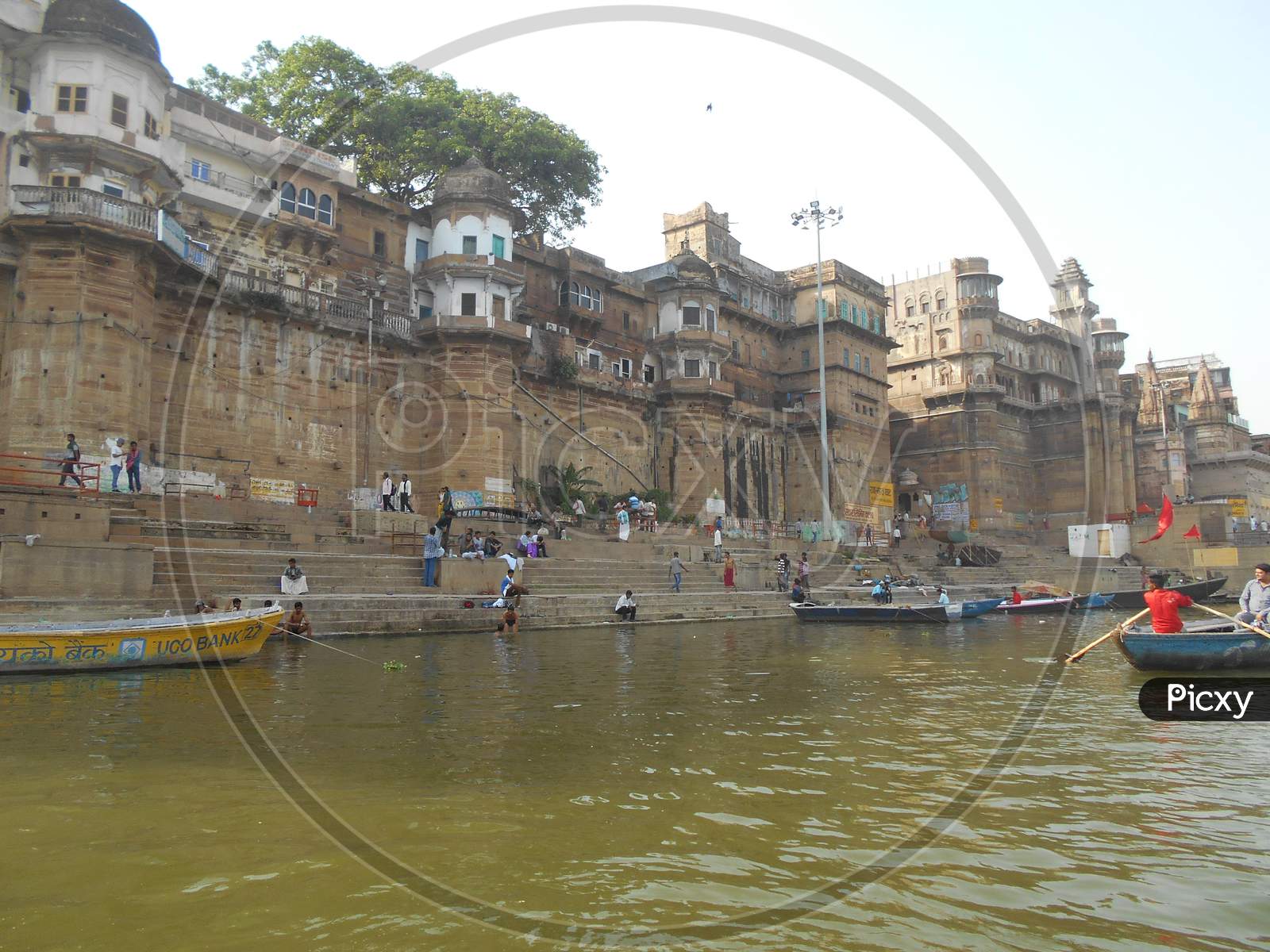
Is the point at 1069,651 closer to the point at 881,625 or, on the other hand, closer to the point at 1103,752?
the point at 881,625

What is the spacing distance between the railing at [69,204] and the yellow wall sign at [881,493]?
122ft

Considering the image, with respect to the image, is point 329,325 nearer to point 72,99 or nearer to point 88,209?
point 88,209

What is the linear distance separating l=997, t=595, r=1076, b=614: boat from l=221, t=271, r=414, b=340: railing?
69.3 feet

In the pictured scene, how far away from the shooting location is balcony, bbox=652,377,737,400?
39344mm

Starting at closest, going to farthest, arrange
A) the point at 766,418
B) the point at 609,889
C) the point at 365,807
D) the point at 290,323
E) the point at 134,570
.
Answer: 1. the point at 609,889
2. the point at 365,807
3. the point at 134,570
4. the point at 290,323
5. the point at 766,418

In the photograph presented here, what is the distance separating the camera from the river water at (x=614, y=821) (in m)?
3.85

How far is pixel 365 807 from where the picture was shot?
17.7 feet

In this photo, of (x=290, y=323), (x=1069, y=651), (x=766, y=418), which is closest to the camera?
(x=1069, y=651)

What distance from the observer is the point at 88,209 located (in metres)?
20.8

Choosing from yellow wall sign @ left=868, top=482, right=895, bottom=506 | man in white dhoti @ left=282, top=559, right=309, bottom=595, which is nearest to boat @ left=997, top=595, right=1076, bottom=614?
yellow wall sign @ left=868, top=482, right=895, bottom=506

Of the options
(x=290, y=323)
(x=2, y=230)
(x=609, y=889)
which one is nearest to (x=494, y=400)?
(x=290, y=323)

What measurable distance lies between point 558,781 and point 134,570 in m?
11.5

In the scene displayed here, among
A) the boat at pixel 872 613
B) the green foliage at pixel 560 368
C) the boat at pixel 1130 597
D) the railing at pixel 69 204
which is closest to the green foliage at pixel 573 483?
the green foliage at pixel 560 368

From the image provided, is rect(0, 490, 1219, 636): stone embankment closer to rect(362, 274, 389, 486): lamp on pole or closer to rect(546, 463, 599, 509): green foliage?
rect(546, 463, 599, 509): green foliage
